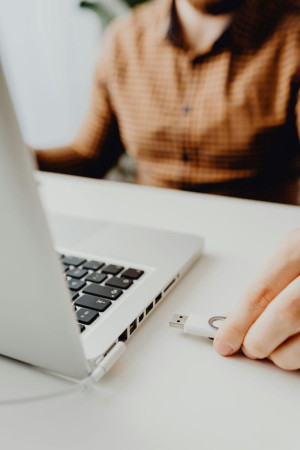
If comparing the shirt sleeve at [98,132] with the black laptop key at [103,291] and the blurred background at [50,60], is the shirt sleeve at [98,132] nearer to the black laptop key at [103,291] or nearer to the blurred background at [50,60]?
the blurred background at [50,60]

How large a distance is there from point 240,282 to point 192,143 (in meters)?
0.62

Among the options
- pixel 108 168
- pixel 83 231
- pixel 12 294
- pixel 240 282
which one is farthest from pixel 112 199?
pixel 108 168

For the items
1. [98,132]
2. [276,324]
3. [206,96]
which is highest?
[276,324]

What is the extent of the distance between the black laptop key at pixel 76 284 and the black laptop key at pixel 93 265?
0.09ft

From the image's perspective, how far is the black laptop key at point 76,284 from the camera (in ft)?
1.27

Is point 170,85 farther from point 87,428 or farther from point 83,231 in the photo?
point 87,428

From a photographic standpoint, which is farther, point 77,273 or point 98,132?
point 98,132

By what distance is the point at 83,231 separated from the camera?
536 mm

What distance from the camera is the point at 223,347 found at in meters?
0.32

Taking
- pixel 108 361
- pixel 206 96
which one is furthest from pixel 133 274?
pixel 206 96

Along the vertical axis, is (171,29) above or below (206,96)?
above

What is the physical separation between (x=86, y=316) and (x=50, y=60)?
177 centimetres

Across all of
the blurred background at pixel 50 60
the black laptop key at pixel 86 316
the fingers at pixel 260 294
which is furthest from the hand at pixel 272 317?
the blurred background at pixel 50 60

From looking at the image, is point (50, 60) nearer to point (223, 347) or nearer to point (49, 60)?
point (49, 60)
